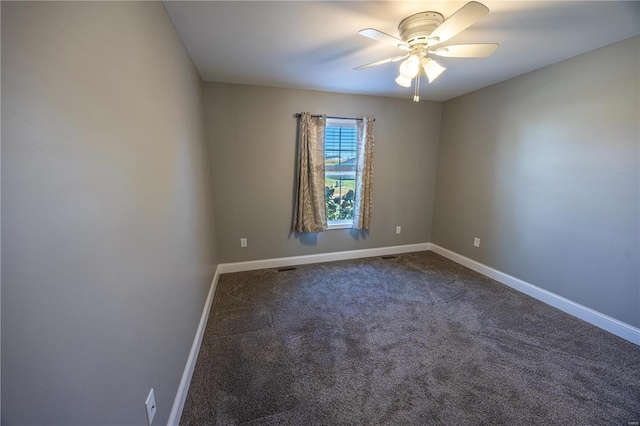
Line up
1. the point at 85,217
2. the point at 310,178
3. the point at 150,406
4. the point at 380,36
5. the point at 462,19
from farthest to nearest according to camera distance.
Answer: the point at 310,178, the point at 380,36, the point at 462,19, the point at 150,406, the point at 85,217

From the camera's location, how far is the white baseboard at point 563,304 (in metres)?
1.98

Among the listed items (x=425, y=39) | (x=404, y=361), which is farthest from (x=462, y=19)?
(x=404, y=361)

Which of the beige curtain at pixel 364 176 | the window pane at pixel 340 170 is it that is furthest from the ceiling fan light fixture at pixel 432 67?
the window pane at pixel 340 170

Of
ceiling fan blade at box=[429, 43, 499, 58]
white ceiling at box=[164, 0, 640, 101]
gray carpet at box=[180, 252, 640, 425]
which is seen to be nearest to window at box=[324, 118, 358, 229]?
white ceiling at box=[164, 0, 640, 101]

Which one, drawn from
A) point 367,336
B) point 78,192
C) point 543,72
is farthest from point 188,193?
point 543,72

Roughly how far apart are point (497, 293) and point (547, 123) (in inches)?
70.7

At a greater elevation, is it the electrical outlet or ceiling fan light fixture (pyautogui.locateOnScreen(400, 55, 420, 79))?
ceiling fan light fixture (pyautogui.locateOnScreen(400, 55, 420, 79))

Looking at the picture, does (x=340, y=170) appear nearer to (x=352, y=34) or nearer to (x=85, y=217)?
(x=352, y=34)

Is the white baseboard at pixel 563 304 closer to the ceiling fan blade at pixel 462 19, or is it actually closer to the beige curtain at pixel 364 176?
the beige curtain at pixel 364 176

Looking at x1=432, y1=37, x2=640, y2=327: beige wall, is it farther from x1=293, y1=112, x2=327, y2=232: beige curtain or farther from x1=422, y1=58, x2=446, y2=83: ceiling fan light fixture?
x1=293, y1=112, x2=327, y2=232: beige curtain

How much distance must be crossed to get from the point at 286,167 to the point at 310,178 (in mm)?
343

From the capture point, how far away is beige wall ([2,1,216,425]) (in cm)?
52

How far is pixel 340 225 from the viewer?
142 inches

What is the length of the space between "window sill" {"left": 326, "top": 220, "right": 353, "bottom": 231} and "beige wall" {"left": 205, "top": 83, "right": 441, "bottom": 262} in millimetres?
64
